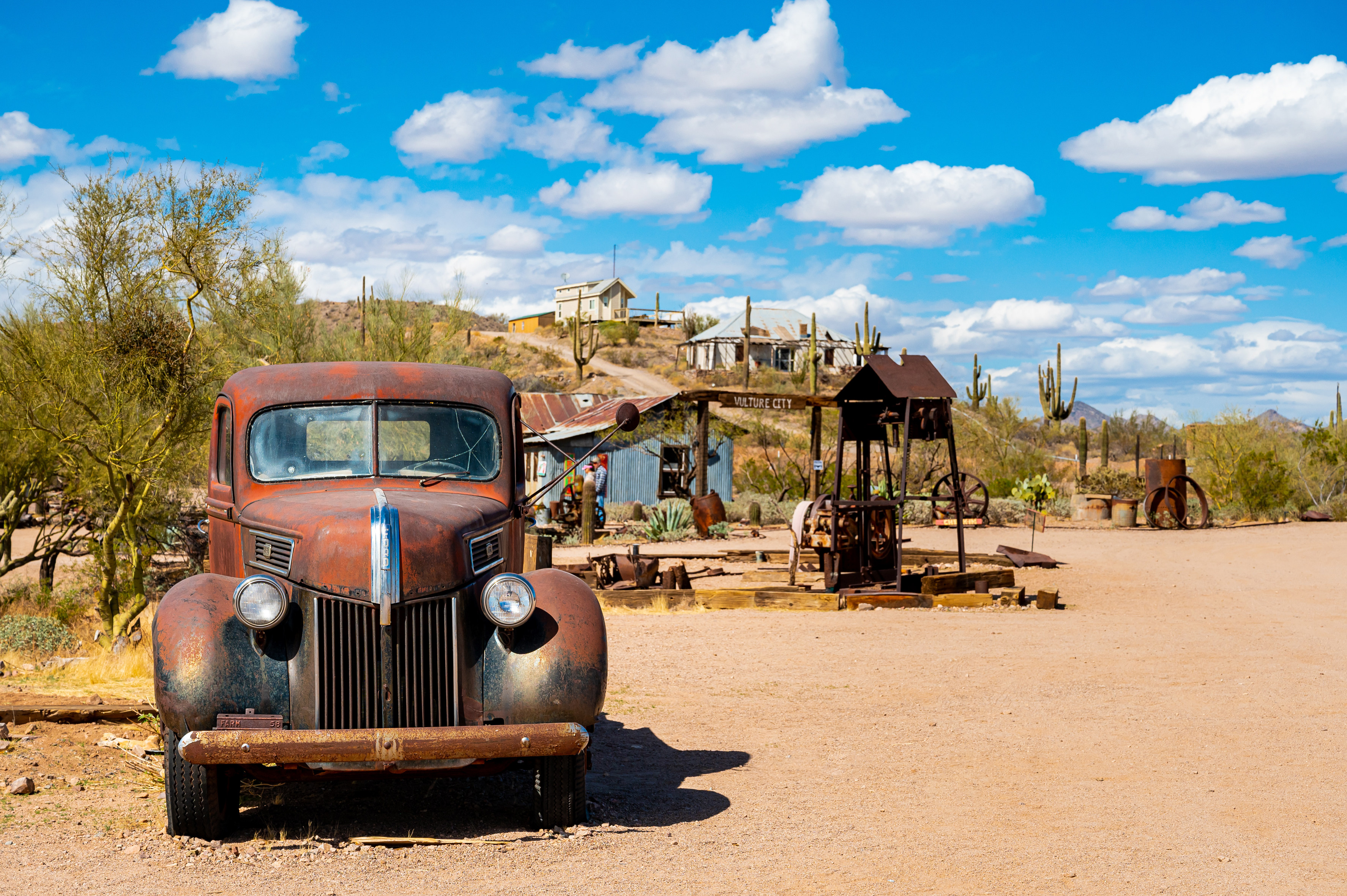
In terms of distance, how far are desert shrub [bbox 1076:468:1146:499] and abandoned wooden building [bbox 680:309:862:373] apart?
37.7m

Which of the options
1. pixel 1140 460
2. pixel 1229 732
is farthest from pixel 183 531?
pixel 1140 460

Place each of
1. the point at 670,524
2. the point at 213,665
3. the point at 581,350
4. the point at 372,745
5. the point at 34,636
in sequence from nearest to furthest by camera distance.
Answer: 1. the point at 372,745
2. the point at 213,665
3. the point at 34,636
4. the point at 670,524
5. the point at 581,350

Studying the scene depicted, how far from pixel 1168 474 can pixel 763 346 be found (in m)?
48.6

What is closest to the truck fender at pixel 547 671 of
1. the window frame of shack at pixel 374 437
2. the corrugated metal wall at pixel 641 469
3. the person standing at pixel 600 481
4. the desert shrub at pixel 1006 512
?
the window frame of shack at pixel 374 437

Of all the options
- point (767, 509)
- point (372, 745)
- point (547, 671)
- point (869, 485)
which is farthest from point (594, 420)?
point (372, 745)

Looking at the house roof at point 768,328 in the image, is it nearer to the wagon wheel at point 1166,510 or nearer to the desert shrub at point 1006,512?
the desert shrub at point 1006,512

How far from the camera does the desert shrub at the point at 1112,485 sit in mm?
31266

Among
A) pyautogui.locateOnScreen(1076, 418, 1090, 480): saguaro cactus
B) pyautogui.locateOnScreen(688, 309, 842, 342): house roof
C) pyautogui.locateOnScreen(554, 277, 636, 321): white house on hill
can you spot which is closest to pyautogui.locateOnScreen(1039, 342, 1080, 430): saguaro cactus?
pyautogui.locateOnScreen(1076, 418, 1090, 480): saguaro cactus

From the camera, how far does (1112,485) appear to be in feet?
106

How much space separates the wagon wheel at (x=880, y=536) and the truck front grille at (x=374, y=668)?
10.6 m

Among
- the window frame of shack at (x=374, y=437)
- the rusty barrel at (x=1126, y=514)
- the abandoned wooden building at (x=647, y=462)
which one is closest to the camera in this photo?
the window frame of shack at (x=374, y=437)

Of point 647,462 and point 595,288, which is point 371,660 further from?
point 595,288

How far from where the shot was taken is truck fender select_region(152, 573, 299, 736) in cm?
486

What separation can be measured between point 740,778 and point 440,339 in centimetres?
2534
